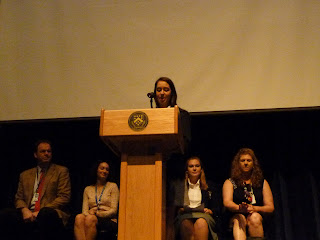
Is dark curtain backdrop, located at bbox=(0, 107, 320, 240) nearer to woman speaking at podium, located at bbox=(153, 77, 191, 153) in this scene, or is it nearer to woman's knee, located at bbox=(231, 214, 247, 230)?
woman speaking at podium, located at bbox=(153, 77, 191, 153)

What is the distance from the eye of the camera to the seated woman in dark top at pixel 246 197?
115 inches

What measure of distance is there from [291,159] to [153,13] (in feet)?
6.32

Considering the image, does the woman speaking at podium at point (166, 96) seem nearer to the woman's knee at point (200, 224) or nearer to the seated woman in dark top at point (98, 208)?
the woman's knee at point (200, 224)

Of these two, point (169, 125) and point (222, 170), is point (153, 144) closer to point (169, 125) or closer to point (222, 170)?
point (169, 125)

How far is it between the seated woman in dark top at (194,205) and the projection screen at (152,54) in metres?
0.64

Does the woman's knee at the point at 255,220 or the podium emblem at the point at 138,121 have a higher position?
the podium emblem at the point at 138,121

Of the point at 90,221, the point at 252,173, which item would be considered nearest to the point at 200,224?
the point at 252,173

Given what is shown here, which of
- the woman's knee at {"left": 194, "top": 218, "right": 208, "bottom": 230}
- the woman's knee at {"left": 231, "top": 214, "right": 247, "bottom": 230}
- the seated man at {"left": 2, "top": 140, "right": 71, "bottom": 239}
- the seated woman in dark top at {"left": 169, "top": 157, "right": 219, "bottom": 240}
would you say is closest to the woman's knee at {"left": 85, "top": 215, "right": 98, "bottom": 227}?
the seated man at {"left": 2, "top": 140, "right": 71, "bottom": 239}

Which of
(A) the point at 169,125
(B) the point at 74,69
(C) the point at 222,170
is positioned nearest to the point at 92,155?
(B) the point at 74,69

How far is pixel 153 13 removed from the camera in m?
3.79

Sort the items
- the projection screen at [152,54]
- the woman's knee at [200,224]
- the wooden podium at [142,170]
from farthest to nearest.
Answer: the projection screen at [152,54] → the woman's knee at [200,224] → the wooden podium at [142,170]

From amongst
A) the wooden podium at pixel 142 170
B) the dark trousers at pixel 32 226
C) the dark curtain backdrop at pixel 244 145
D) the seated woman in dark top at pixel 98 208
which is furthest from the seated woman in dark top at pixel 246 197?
the dark trousers at pixel 32 226

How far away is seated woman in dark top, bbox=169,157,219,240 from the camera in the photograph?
2920 mm

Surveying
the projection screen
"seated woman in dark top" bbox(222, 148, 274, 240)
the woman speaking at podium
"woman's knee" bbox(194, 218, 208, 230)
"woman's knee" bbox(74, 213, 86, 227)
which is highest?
the projection screen
